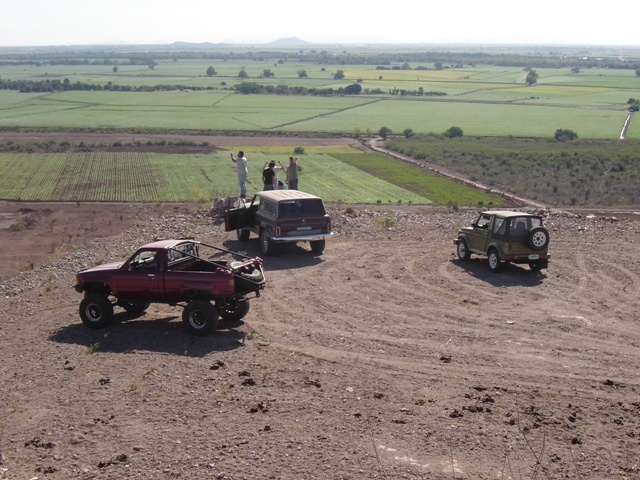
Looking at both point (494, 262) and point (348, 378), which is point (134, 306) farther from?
point (494, 262)

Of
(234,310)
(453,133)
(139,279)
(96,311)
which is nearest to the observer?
(139,279)

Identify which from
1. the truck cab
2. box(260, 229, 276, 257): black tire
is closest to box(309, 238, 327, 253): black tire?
the truck cab

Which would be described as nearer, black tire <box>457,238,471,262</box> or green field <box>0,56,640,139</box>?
black tire <box>457,238,471,262</box>

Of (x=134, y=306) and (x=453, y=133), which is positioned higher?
(x=134, y=306)

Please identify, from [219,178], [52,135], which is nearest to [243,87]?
[52,135]

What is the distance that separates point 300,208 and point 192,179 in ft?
117

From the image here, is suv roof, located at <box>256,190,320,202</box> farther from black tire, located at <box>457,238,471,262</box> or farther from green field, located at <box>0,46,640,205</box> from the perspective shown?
green field, located at <box>0,46,640,205</box>

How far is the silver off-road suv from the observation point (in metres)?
20.9

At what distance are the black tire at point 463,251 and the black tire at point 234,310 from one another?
848 cm

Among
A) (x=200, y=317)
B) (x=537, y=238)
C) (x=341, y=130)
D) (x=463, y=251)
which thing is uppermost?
(x=537, y=238)

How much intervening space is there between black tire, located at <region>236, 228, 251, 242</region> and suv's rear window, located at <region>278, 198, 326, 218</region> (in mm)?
2630

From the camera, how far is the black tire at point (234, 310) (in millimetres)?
16969

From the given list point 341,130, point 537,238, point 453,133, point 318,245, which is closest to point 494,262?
point 537,238

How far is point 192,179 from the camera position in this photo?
58.0 m
